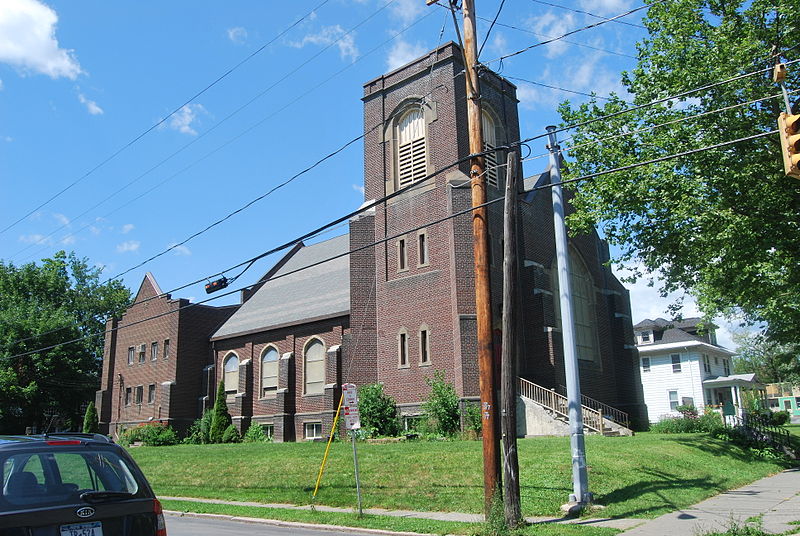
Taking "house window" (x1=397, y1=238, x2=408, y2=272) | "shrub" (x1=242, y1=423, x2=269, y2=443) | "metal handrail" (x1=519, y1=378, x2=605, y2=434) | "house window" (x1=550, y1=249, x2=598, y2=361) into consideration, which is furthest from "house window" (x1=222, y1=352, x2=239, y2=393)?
"house window" (x1=550, y1=249, x2=598, y2=361)

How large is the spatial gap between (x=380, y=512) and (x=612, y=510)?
468 cm

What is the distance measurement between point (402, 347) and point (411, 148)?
9245 millimetres

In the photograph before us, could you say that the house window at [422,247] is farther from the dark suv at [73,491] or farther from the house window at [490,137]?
the dark suv at [73,491]

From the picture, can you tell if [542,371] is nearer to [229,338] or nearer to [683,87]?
[683,87]

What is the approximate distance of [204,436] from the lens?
3619 centimetres

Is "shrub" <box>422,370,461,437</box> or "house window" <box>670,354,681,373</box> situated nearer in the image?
"shrub" <box>422,370,461,437</box>

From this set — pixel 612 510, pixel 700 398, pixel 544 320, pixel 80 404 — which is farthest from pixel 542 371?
pixel 80 404

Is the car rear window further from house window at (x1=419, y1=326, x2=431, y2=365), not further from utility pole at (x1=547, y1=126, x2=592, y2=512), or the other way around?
house window at (x1=419, y1=326, x2=431, y2=365)

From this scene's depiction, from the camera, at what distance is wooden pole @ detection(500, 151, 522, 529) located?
11.2 meters

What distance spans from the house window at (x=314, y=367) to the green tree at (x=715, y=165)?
54.3 feet

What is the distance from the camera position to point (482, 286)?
12234 mm

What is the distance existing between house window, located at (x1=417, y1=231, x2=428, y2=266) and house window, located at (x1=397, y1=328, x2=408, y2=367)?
310cm

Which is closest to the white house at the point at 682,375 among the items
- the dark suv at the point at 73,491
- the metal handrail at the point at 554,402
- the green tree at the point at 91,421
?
the metal handrail at the point at 554,402

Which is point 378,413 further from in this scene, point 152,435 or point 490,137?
point 152,435
